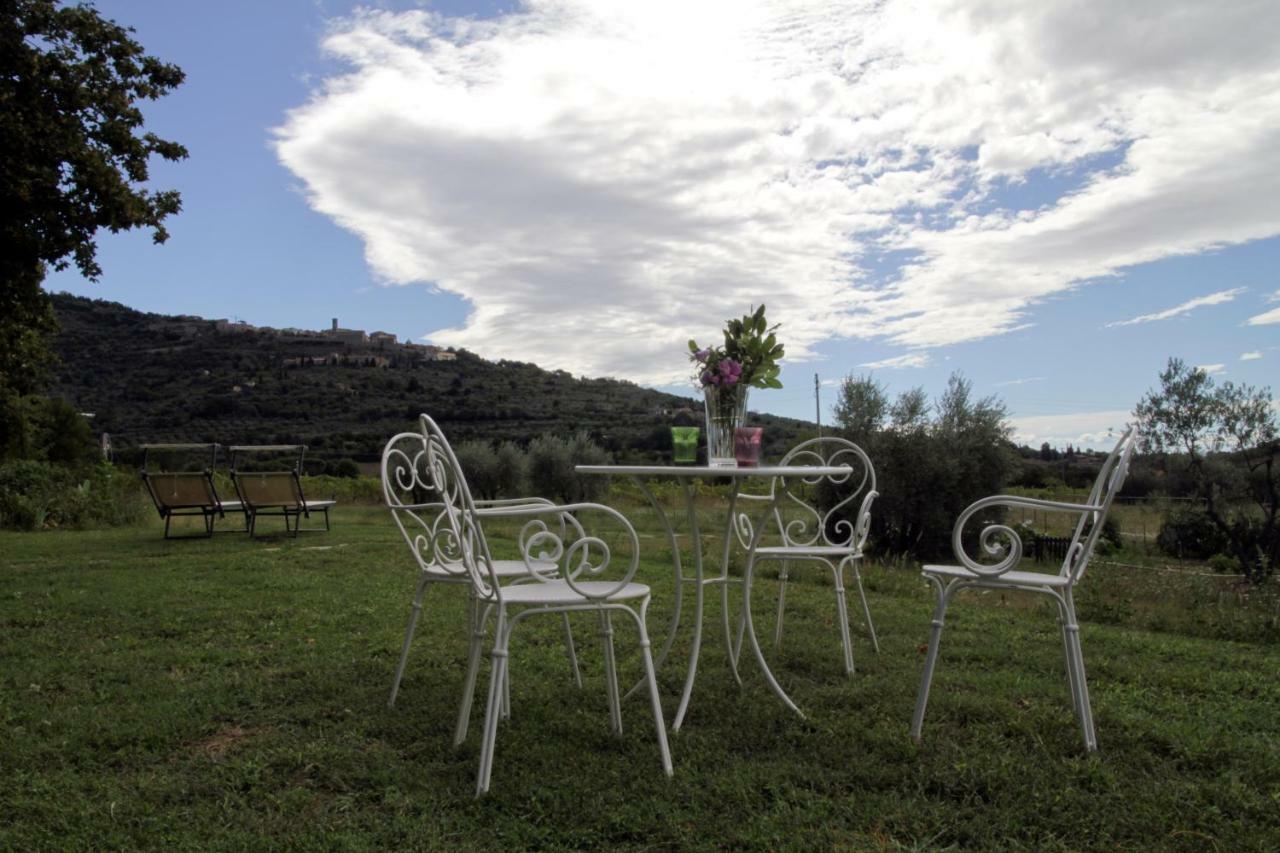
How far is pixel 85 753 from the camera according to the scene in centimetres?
266

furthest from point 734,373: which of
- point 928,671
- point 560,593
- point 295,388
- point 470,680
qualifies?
point 295,388

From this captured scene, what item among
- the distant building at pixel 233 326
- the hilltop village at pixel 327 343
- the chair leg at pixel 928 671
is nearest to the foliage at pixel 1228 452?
the chair leg at pixel 928 671

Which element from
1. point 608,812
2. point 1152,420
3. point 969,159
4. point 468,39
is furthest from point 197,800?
point 1152,420

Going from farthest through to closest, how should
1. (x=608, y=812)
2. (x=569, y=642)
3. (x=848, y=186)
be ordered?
1. (x=848, y=186)
2. (x=569, y=642)
3. (x=608, y=812)

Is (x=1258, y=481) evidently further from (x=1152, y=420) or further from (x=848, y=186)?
(x=848, y=186)

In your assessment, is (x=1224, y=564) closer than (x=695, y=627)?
No

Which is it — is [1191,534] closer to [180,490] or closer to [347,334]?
[180,490]

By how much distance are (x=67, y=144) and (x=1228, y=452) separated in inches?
711

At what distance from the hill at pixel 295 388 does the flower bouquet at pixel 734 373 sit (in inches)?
741

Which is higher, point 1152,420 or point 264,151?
point 264,151

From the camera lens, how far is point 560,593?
258 centimetres

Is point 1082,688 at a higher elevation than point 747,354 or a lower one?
lower

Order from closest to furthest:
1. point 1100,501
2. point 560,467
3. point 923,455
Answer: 1. point 1100,501
2. point 923,455
3. point 560,467

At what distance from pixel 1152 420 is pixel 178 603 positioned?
54.7ft
